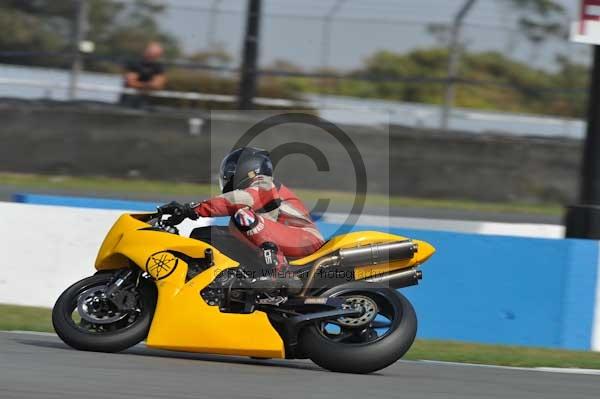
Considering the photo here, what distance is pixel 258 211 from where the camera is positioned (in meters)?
6.95

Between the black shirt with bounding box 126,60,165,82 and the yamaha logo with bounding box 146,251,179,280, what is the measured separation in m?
11.3

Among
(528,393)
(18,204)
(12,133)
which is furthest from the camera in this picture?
(12,133)

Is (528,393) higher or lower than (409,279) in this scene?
lower

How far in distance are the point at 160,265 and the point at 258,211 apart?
2.30ft

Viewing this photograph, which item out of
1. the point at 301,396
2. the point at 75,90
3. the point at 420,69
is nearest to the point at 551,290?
the point at 301,396

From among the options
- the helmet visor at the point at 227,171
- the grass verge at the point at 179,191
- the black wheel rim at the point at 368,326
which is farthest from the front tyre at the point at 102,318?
the grass verge at the point at 179,191

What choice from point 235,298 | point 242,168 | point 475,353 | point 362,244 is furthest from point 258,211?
point 475,353

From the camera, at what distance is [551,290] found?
8852 mm

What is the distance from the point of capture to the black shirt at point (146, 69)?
58.4 ft

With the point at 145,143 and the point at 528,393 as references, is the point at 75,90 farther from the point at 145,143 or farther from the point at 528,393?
the point at 528,393

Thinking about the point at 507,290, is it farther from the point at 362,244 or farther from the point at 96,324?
the point at 96,324

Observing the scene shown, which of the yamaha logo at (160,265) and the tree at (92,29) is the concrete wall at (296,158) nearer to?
the tree at (92,29)

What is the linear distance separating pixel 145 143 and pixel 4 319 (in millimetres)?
8504

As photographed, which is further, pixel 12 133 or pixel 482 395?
pixel 12 133
